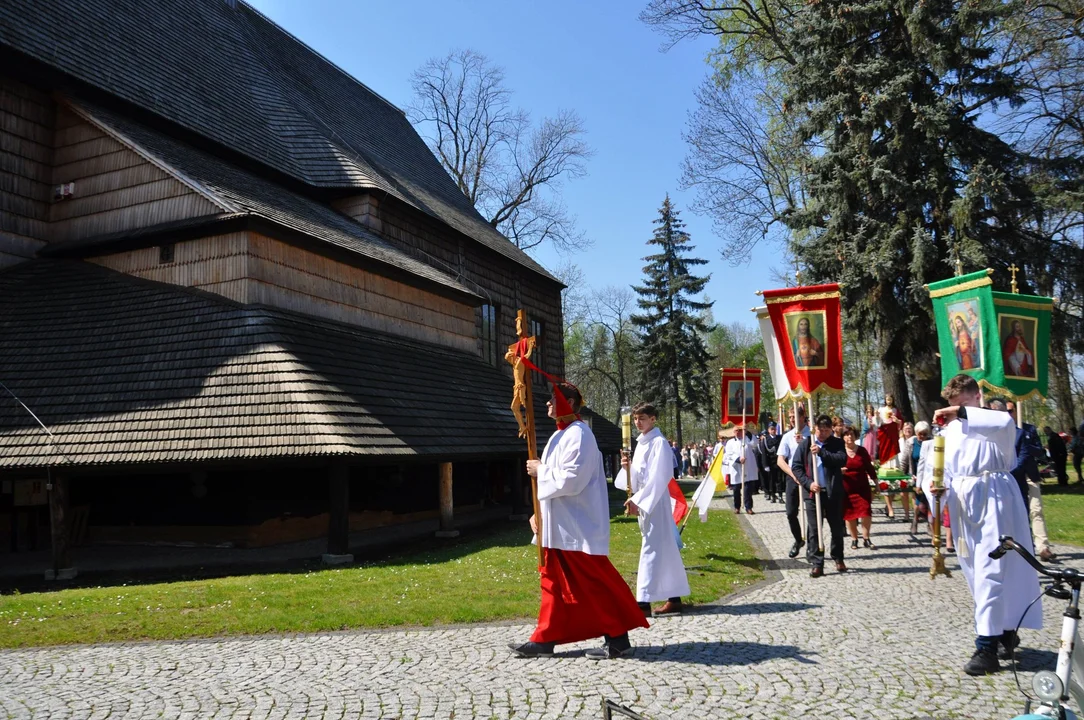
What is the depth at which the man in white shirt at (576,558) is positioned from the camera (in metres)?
5.86

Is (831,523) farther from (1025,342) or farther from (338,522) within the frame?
(338,522)

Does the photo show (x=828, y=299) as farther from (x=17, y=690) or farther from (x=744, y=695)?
(x=17, y=690)

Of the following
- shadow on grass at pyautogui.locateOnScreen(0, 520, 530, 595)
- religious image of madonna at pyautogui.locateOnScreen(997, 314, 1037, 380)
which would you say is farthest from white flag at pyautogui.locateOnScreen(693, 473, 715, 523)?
religious image of madonna at pyautogui.locateOnScreen(997, 314, 1037, 380)

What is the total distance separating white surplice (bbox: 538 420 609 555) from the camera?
6.05m

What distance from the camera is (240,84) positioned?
64.9 ft

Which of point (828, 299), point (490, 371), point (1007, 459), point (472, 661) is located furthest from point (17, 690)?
point (490, 371)

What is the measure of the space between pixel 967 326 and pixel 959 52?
1329 cm

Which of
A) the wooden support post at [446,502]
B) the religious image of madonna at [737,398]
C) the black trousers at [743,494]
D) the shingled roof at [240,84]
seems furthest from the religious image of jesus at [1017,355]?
the religious image of madonna at [737,398]

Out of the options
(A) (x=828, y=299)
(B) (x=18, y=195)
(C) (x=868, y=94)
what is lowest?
(A) (x=828, y=299)

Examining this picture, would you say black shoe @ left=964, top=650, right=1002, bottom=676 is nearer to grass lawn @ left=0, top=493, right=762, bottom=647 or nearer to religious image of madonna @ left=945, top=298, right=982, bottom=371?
grass lawn @ left=0, top=493, right=762, bottom=647

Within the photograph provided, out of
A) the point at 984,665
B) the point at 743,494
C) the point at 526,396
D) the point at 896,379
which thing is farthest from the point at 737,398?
the point at 984,665

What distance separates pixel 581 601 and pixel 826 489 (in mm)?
5172

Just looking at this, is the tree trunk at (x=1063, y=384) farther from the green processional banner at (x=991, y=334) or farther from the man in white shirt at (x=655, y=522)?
the man in white shirt at (x=655, y=522)

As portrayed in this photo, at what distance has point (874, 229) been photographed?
2130 centimetres
